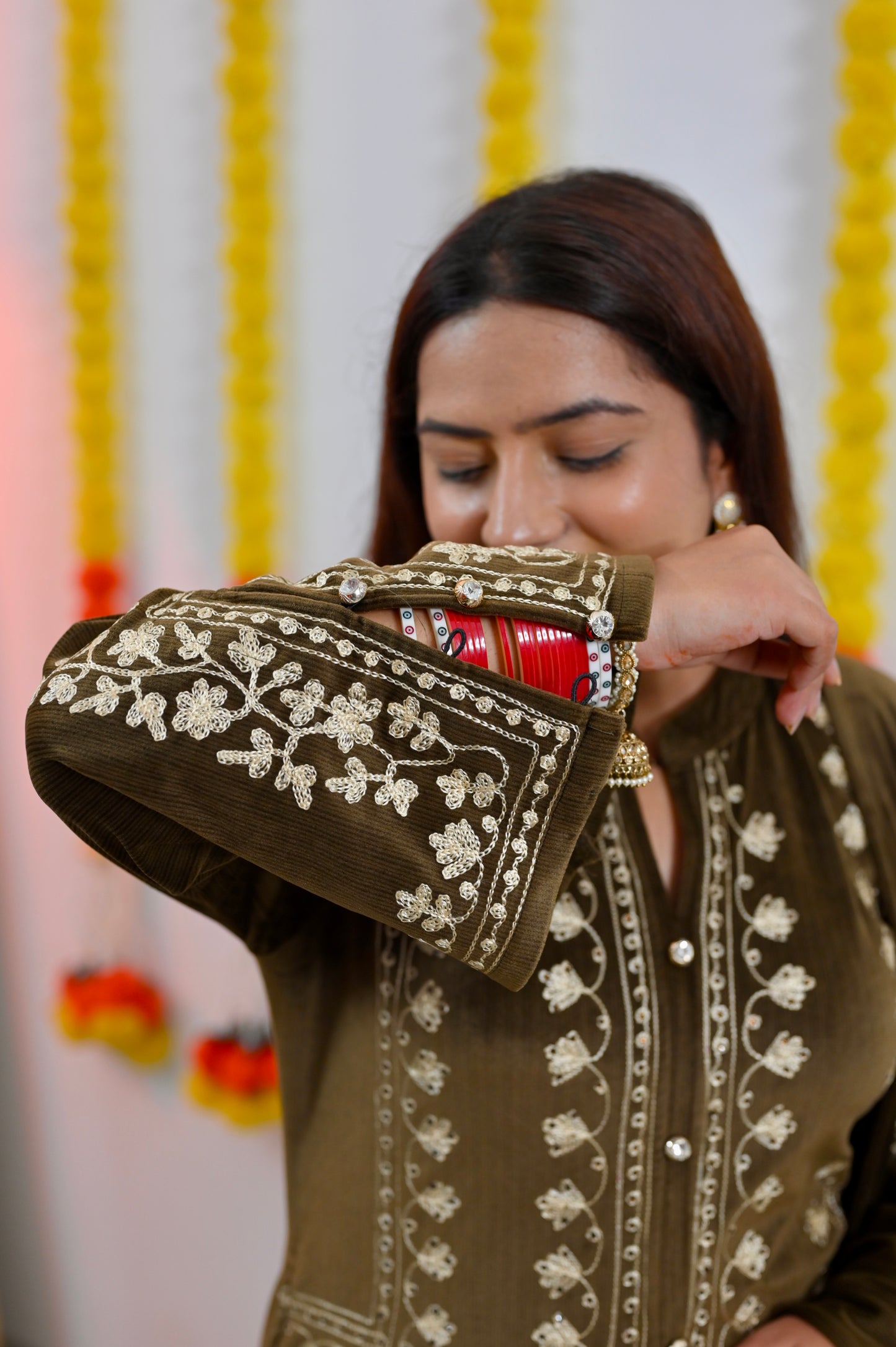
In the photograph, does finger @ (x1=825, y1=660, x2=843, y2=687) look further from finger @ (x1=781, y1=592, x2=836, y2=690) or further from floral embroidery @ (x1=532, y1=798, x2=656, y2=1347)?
floral embroidery @ (x1=532, y1=798, x2=656, y2=1347)

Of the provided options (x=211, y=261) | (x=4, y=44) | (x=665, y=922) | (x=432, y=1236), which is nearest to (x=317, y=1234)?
(x=432, y=1236)

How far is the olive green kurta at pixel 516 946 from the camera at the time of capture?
679 mm

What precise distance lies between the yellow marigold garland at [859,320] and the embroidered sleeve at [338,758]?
2.64ft

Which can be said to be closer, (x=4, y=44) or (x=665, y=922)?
(x=665, y=922)

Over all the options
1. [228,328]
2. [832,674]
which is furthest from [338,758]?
[228,328]

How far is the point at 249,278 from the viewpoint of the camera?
1.70 metres

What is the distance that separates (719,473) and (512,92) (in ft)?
2.36

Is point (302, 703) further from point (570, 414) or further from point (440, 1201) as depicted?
point (440, 1201)

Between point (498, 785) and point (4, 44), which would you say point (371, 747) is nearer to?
point (498, 785)

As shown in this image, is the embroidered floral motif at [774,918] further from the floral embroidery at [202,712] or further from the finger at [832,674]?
the floral embroidery at [202,712]

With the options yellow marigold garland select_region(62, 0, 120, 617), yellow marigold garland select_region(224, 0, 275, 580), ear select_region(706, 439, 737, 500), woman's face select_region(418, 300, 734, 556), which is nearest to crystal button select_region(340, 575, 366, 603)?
woman's face select_region(418, 300, 734, 556)

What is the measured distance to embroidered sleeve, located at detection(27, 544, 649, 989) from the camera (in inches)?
26.2

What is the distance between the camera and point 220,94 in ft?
5.71

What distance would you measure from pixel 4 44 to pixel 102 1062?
181cm
